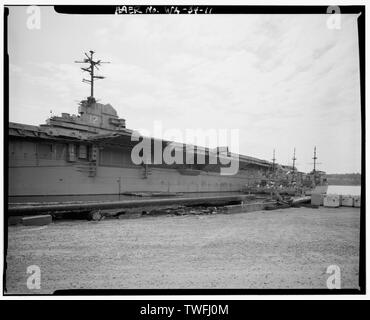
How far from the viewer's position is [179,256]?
4.66 meters

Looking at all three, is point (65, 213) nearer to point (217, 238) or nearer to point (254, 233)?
point (217, 238)

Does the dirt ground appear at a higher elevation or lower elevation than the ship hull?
lower

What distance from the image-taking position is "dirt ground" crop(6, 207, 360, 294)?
3.64 meters

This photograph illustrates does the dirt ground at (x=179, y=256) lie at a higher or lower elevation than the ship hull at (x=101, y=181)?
lower

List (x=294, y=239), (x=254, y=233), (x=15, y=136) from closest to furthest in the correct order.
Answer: (x=294, y=239) → (x=254, y=233) → (x=15, y=136)

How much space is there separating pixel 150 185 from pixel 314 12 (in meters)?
11.4

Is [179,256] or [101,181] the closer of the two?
[179,256]

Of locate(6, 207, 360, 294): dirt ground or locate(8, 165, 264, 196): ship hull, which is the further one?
locate(8, 165, 264, 196): ship hull

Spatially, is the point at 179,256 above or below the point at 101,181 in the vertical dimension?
below

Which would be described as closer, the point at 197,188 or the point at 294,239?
the point at 294,239

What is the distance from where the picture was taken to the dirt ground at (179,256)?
3.64 m

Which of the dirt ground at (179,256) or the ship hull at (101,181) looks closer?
the dirt ground at (179,256)
